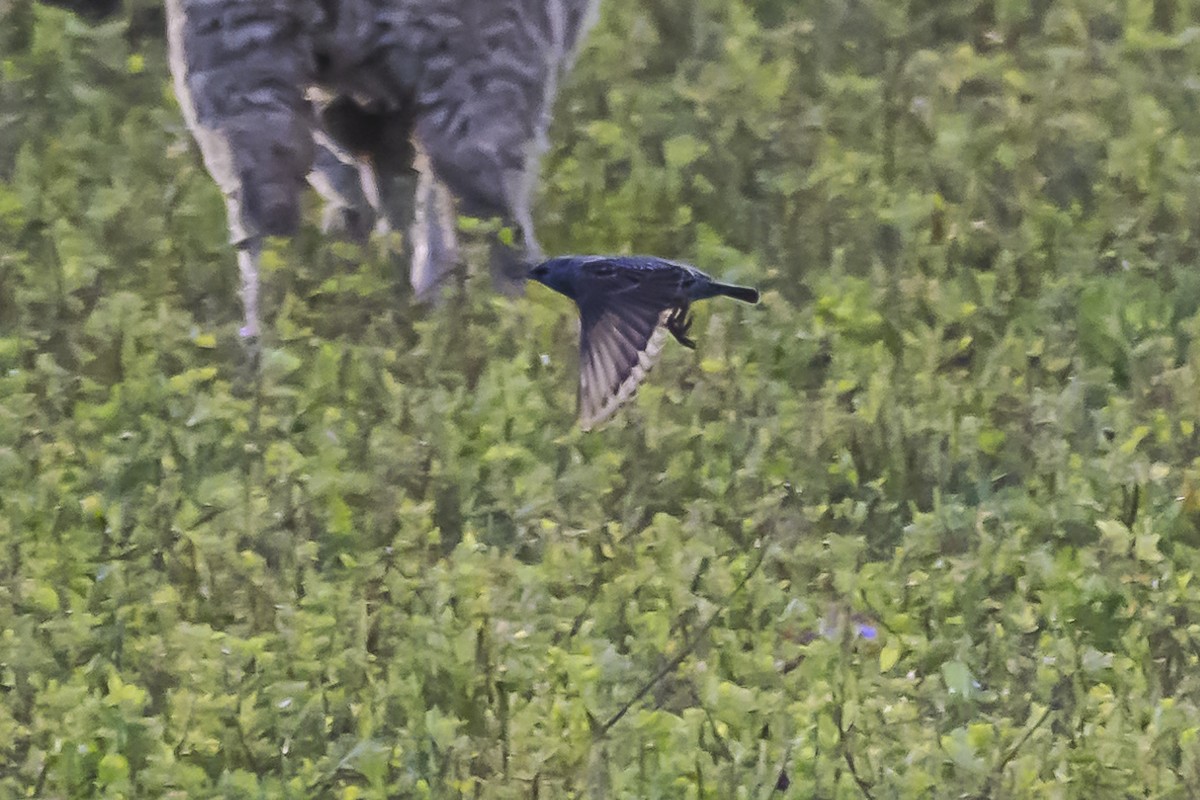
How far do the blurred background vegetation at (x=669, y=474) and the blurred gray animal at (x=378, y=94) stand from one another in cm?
19

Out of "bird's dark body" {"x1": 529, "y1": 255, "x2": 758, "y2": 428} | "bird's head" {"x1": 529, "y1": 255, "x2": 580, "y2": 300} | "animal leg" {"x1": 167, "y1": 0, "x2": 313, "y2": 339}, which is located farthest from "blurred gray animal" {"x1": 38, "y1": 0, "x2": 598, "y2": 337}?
"bird's dark body" {"x1": 529, "y1": 255, "x2": 758, "y2": 428}

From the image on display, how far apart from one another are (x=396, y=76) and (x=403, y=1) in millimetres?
196

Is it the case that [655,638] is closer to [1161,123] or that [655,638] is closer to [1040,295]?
[1040,295]

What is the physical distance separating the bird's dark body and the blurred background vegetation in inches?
12.9

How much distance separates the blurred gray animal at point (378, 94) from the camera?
4.85 metres

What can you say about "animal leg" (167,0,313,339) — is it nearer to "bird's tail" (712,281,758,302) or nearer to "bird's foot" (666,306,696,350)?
"bird's foot" (666,306,696,350)

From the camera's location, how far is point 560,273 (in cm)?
372

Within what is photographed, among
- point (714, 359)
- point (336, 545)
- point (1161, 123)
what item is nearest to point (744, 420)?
point (714, 359)

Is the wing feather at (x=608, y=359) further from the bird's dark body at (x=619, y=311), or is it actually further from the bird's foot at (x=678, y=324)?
the bird's foot at (x=678, y=324)

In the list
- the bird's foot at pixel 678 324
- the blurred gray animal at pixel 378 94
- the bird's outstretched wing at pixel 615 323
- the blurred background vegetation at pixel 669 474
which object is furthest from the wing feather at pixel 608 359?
the blurred gray animal at pixel 378 94

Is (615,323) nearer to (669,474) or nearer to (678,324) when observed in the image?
(678,324)

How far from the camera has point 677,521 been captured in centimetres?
381

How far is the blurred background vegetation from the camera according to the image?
311 centimetres

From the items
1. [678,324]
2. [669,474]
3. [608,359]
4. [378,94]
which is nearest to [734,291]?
[678,324]
